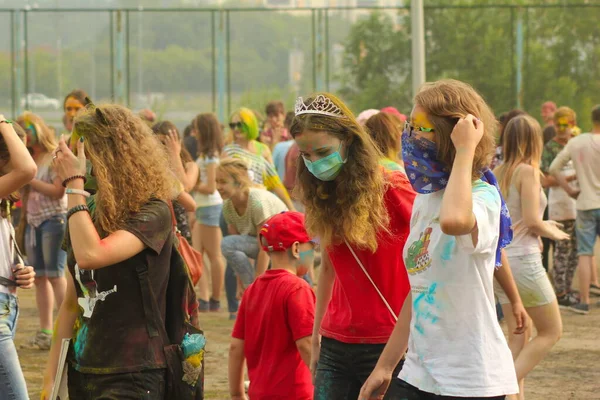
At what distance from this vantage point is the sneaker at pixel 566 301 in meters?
11.4

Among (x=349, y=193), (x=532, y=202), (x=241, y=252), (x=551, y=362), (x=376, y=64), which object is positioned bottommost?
(x=551, y=362)

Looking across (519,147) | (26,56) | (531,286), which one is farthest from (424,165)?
(26,56)

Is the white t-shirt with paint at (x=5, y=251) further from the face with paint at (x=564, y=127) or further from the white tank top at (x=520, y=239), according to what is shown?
the face with paint at (x=564, y=127)

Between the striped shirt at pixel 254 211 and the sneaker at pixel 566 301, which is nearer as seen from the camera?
the striped shirt at pixel 254 211

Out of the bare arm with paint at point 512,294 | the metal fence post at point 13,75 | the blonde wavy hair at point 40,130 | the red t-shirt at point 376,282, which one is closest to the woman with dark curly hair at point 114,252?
the red t-shirt at point 376,282

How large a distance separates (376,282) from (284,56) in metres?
25.0

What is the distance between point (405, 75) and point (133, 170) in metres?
23.5

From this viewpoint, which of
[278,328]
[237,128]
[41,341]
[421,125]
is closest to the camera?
[421,125]

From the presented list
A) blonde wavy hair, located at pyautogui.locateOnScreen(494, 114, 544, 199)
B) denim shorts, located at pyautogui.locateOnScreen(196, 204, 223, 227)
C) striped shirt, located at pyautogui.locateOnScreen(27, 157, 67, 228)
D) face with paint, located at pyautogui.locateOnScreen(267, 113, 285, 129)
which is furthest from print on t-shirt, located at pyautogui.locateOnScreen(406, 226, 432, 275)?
face with paint, located at pyautogui.locateOnScreen(267, 113, 285, 129)

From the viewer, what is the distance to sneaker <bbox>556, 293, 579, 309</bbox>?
1138 centimetres

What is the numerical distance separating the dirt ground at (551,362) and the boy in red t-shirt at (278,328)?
2.73 meters

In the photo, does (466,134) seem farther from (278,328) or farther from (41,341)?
(41,341)

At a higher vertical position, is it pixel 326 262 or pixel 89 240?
pixel 89 240

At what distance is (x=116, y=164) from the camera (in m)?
4.23
